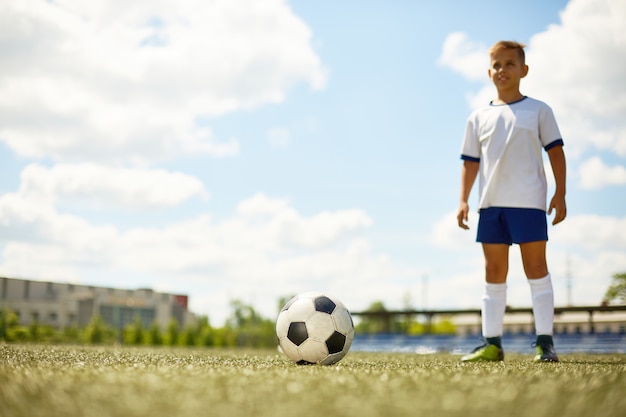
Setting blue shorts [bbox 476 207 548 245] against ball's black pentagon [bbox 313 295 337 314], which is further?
blue shorts [bbox 476 207 548 245]

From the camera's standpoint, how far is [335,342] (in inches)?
174

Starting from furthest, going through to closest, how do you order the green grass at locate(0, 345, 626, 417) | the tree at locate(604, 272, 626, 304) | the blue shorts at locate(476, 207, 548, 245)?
the tree at locate(604, 272, 626, 304) < the blue shorts at locate(476, 207, 548, 245) < the green grass at locate(0, 345, 626, 417)

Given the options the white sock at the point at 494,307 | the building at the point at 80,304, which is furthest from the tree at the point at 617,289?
the building at the point at 80,304

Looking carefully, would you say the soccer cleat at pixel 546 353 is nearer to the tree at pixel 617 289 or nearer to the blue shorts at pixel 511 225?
the blue shorts at pixel 511 225

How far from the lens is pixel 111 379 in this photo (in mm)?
2471

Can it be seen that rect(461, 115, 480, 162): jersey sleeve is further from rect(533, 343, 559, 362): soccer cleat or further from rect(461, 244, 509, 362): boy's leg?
rect(533, 343, 559, 362): soccer cleat

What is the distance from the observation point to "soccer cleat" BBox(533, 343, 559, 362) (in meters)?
4.68

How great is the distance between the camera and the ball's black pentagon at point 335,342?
14.4 feet

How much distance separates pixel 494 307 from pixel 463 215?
83 centimetres

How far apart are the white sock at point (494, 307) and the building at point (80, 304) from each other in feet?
189

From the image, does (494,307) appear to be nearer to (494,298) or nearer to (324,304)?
(494,298)

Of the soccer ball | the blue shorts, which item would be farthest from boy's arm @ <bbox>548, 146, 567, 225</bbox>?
the soccer ball

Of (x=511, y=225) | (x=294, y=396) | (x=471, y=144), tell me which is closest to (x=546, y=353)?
(x=511, y=225)

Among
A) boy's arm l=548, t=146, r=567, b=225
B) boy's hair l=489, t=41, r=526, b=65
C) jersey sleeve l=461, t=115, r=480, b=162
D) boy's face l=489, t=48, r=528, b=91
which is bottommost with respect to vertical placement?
boy's arm l=548, t=146, r=567, b=225
